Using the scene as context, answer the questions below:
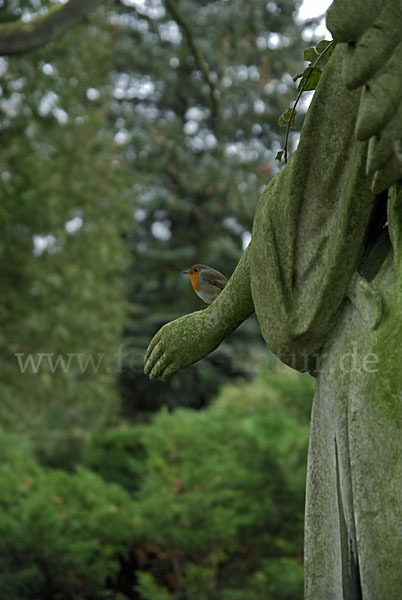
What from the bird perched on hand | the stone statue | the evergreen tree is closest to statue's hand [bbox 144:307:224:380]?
the stone statue

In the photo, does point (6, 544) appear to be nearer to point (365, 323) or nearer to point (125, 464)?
point (125, 464)

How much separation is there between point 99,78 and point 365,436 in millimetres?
11268

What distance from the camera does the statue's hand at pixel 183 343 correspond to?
2037mm

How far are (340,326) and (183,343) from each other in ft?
1.54

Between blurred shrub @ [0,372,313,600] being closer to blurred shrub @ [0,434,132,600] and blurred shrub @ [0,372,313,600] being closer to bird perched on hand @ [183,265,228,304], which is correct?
blurred shrub @ [0,434,132,600]

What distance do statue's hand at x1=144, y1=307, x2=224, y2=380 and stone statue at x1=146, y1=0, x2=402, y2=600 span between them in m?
0.12

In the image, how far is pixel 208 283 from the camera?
2516mm

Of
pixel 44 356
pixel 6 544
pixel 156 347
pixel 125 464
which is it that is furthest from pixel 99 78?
pixel 156 347

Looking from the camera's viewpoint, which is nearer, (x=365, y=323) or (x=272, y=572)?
(x=365, y=323)

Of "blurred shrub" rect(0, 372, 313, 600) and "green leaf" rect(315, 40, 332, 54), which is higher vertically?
"green leaf" rect(315, 40, 332, 54)

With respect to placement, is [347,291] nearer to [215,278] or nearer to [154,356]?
[154,356]

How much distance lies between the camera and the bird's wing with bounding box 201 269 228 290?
248 centimetres

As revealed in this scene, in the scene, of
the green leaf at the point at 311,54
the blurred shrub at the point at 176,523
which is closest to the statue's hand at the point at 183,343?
the green leaf at the point at 311,54

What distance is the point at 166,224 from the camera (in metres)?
20.8
